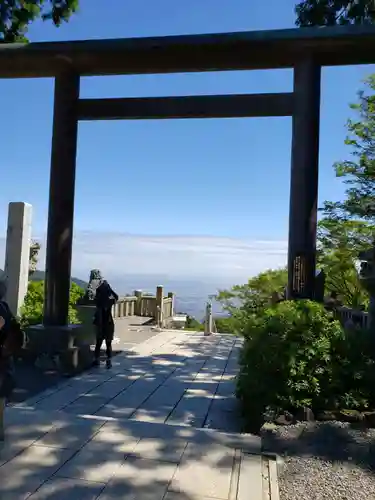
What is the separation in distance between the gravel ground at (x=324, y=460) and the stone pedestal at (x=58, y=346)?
13.3 ft

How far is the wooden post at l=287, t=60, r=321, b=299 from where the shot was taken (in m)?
6.48

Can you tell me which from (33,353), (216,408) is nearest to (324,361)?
(216,408)

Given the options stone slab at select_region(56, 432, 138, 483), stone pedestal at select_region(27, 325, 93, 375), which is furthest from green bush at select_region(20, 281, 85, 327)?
stone slab at select_region(56, 432, 138, 483)

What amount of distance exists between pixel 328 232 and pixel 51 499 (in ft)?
37.6

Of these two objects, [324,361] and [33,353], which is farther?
[33,353]

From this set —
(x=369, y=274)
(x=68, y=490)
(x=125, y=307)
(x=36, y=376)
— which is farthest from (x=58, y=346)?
(x=125, y=307)

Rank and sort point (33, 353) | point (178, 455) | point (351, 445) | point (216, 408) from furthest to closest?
1. point (33, 353)
2. point (216, 408)
3. point (351, 445)
4. point (178, 455)

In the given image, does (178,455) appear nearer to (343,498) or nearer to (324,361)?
(343,498)

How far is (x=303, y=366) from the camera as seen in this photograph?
4.61 m

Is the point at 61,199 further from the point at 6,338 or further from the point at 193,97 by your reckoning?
the point at 6,338

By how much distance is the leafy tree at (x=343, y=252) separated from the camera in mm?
12031

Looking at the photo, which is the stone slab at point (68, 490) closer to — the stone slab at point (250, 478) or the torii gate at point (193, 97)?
the stone slab at point (250, 478)

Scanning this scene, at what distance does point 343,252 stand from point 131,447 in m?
10.0

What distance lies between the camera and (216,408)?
18.0 feet
